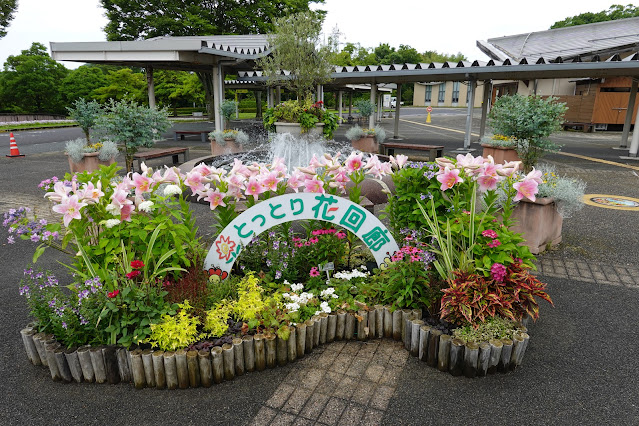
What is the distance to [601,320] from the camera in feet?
12.3

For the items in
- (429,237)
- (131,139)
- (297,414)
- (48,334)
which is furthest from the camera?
(131,139)

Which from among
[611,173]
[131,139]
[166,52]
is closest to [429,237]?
[131,139]

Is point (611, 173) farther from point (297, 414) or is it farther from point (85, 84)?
point (85, 84)

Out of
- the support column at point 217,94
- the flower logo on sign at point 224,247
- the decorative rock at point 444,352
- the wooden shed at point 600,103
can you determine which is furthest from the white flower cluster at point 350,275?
the wooden shed at point 600,103

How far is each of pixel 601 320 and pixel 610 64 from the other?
38.6 ft

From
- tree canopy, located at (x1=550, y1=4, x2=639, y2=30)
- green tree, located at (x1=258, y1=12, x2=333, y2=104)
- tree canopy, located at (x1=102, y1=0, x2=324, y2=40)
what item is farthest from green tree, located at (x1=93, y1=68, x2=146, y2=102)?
tree canopy, located at (x1=550, y1=4, x2=639, y2=30)

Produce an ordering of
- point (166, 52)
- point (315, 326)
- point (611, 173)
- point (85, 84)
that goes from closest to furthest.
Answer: point (315, 326)
point (611, 173)
point (166, 52)
point (85, 84)

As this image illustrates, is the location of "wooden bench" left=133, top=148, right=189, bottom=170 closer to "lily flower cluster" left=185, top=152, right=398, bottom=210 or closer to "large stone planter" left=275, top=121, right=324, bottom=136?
"large stone planter" left=275, top=121, right=324, bottom=136

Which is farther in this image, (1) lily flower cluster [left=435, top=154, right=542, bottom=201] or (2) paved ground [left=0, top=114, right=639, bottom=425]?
(1) lily flower cluster [left=435, top=154, right=542, bottom=201]

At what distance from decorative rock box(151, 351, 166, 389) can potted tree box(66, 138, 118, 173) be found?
28.8ft

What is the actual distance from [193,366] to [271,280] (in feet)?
4.06

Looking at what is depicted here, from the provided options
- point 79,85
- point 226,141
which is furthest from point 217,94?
point 79,85

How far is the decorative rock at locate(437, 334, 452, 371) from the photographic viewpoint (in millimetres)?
2998

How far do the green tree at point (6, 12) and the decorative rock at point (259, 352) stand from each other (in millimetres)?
39207
